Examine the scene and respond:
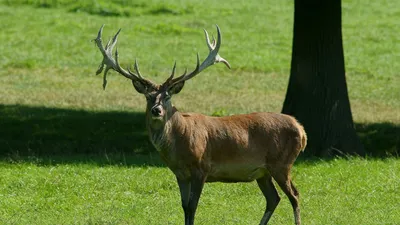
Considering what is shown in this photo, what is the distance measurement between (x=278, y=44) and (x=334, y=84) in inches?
536

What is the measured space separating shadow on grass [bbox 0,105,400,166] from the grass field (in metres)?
0.03

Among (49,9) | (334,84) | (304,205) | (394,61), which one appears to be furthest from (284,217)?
(49,9)

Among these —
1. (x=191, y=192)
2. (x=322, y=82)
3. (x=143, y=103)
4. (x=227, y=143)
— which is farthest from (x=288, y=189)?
(x=143, y=103)

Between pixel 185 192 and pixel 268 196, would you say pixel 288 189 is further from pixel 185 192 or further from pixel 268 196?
pixel 185 192

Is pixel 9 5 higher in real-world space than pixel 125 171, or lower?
lower

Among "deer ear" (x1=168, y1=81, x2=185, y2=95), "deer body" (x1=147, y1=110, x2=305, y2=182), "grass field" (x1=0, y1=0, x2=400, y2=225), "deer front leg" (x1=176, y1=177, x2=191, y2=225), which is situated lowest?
"grass field" (x1=0, y1=0, x2=400, y2=225)

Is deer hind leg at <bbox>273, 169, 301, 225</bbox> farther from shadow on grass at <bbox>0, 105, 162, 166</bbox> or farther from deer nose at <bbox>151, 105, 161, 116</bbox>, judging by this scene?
shadow on grass at <bbox>0, 105, 162, 166</bbox>

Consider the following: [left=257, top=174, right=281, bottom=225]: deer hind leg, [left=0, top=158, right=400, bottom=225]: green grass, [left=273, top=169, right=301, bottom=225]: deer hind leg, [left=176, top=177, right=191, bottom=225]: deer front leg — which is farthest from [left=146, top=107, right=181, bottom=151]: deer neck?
[left=257, top=174, right=281, bottom=225]: deer hind leg

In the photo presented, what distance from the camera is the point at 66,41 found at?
94.0 feet

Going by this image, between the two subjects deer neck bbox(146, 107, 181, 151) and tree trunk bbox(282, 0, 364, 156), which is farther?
tree trunk bbox(282, 0, 364, 156)

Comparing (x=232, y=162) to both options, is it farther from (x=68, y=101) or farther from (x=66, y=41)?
(x=66, y=41)

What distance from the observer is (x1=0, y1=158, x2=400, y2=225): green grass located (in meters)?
11.1

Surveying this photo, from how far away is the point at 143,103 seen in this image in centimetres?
2061

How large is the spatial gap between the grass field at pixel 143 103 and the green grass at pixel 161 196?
23 mm
